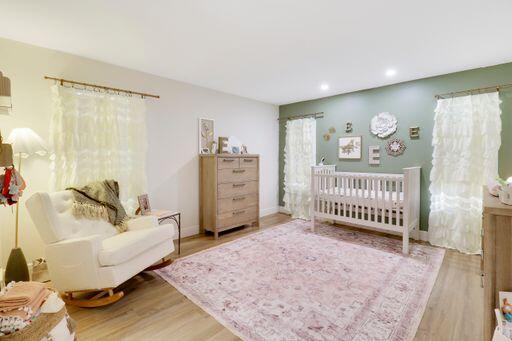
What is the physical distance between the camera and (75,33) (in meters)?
2.28

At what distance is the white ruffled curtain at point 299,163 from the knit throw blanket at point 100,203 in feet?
10.2

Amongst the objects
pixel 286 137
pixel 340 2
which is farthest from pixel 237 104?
pixel 340 2

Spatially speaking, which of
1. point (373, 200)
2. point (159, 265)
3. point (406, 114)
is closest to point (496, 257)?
point (373, 200)

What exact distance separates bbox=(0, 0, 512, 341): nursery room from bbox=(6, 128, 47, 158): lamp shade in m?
0.01

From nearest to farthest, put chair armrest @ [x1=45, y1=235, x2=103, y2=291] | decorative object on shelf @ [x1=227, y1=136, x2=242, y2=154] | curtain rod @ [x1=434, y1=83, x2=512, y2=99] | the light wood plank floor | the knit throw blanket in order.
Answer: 1. the light wood plank floor
2. chair armrest @ [x1=45, y1=235, x2=103, y2=291]
3. the knit throw blanket
4. curtain rod @ [x1=434, y1=83, x2=512, y2=99]
5. decorative object on shelf @ [x1=227, y1=136, x2=242, y2=154]

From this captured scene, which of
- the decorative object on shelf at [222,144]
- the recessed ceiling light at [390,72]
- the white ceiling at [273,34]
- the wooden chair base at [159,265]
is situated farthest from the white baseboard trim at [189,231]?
the recessed ceiling light at [390,72]

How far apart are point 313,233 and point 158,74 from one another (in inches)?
127

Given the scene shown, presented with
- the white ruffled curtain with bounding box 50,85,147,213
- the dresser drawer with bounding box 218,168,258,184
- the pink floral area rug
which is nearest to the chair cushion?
the pink floral area rug

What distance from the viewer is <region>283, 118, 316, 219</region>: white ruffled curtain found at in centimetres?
472

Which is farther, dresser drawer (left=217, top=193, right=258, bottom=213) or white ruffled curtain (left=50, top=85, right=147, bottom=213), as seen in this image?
dresser drawer (left=217, top=193, right=258, bottom=213)

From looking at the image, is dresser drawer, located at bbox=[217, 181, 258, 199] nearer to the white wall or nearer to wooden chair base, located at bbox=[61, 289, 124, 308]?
the white wall

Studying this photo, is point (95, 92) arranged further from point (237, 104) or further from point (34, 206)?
point (237, 104)

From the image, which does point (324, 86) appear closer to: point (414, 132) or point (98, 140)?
point (414, 132)

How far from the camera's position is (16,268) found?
2107 mm
